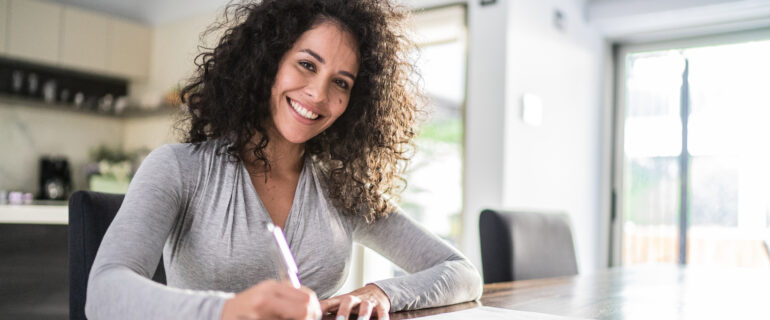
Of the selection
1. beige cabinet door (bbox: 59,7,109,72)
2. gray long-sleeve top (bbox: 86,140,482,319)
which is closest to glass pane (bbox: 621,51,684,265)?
gray long-sleeve top (bbox: 86,140,482,319)

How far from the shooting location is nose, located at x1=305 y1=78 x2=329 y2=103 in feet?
3.56

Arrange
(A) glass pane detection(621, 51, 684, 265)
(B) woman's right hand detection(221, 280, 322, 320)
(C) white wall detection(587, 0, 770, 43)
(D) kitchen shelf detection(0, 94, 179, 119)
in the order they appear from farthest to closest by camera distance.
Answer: (D) kitchen shelf detection(0, 94, 179, 119)
(A) glass pane detection(621, 51, 684, 265)
(C) white wall detection(587, 0, 770, 43)
(B) woman's right hand detection(221, 280, 322, 320)

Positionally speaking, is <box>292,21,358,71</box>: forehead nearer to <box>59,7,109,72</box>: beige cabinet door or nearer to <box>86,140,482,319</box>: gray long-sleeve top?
<box>86,140,482,319</box>: gray long-sleeve top

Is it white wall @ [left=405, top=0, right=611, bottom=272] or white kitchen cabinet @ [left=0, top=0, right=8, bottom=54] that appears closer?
white wall @ [left=405, top=0, right=611, bottom=272]

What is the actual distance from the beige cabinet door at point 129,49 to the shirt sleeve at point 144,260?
385 cm

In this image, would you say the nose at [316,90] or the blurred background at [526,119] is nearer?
the nose at [316,90]

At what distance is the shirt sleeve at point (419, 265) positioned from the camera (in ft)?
3.18

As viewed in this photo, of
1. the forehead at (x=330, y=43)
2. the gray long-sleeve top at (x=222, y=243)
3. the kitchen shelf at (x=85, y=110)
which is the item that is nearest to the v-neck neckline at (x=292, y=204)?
the gray long-sleeve top at (x=222, y=243)

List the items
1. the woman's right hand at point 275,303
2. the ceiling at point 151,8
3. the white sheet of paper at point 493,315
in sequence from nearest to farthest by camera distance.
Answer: the woman's right hand at point 275,303 < the white sheet of paper at point 493,315 < the ceiling at point 151,8

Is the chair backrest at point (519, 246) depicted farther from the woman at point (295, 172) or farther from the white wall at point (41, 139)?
the white wall at point (41, 139)

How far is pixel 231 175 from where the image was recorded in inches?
41.3

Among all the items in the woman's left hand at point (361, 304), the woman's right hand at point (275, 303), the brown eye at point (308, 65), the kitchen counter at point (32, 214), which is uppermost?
the brown eye at point (308, 65)

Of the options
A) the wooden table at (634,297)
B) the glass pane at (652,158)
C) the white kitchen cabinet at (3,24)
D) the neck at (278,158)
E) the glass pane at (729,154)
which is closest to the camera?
the wooden table at (634,297)

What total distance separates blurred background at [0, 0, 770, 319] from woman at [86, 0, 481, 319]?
0.95m
